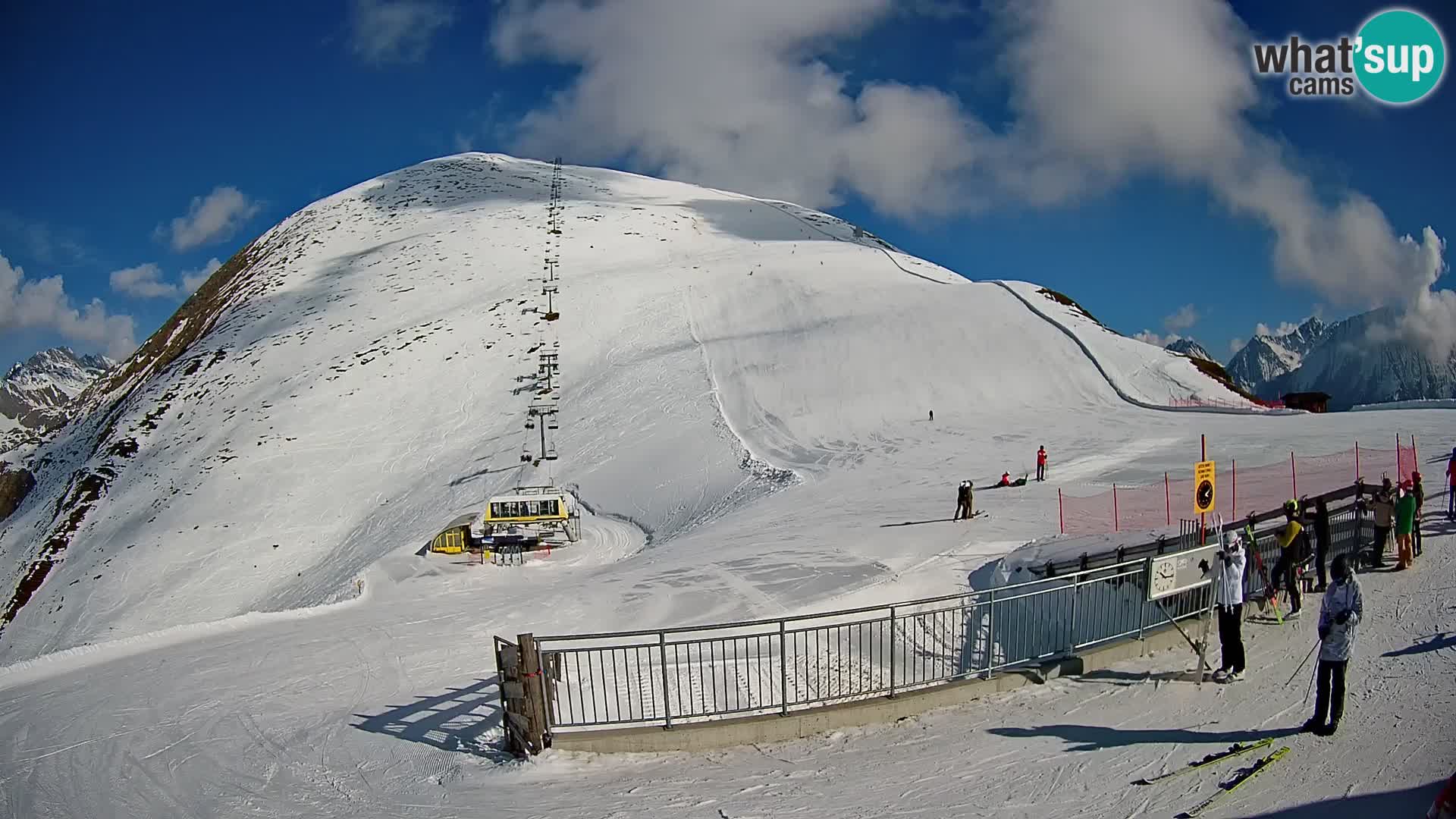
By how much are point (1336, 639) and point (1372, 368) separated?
158 metres

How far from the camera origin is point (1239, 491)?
20.8m

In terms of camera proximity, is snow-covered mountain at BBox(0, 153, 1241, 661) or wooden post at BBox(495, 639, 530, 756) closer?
wooden post at BBox(495, 639, 530, 756)

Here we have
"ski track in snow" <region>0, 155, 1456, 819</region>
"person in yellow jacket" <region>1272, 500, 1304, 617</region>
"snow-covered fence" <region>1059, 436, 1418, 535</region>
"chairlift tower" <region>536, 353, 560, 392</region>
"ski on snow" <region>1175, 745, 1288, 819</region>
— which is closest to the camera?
"ski on snow" <region>1175, 745, 1288, 819</region>

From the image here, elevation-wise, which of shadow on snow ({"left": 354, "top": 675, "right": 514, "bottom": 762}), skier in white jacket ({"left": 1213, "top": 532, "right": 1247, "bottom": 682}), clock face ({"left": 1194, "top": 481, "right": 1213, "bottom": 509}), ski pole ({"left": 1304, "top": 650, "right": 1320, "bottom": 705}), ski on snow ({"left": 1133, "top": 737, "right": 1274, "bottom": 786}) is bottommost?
shadow on snow ({"left": 354, "top": 675, "right": 514, "bottom": 762})

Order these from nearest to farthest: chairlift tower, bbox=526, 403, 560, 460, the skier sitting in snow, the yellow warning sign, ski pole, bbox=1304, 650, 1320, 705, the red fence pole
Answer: the skier sitting in snow
ski pole, bbox=1304, 650, 1320, 705
the yellow warning sign
the red fence pole
chairlift tower, bbox=526, 403, 560, 460

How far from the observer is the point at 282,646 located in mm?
15148

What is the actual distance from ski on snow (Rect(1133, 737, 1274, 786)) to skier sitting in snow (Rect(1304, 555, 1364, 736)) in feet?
1.77

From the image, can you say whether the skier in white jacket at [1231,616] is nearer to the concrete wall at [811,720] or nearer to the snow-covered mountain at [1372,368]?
the concrete wall at [811,720]

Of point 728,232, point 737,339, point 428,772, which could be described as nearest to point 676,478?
point 737,339

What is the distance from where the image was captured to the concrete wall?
29.8 feet

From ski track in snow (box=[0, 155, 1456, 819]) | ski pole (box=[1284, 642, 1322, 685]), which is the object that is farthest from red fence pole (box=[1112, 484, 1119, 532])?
ski pole (box=[1284, 642, 1322, 685])

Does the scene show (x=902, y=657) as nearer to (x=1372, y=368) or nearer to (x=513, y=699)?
(x=513, y=699)

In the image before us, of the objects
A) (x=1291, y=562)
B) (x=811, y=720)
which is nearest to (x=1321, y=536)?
(x=1291, y=562)

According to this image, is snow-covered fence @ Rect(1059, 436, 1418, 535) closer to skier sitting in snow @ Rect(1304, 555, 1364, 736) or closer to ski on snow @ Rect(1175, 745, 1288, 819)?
skier sitting in snow @ Rect(1304, 555, 1364, 736)
